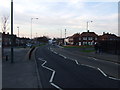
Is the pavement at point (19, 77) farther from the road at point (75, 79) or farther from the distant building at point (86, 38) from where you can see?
the distant building at point (86, 38)

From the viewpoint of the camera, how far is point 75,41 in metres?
111

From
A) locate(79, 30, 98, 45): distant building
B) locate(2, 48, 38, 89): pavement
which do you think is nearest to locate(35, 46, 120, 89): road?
locate(2, 48, 38, 89): pavement

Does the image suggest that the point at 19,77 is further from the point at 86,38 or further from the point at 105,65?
the point at 86,38

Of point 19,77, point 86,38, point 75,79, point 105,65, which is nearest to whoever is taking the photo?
point 75,79

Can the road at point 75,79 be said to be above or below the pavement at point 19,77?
below

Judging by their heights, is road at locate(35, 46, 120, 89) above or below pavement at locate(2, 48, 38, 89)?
below

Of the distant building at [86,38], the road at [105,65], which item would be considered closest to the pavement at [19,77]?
the road at [105,65]

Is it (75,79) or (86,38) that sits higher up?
(86,38)

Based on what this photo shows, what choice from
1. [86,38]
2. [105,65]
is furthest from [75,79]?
[86,38]

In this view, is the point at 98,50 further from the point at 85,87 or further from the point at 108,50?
the point at 85,87

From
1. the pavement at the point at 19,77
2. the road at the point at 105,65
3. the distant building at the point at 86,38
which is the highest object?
the distant building at the point at 86,38

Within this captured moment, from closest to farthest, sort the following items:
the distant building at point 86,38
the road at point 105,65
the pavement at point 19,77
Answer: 1. the pavement at point 19,77
2. the road at point 105,65
3. the distant building at point 86,38

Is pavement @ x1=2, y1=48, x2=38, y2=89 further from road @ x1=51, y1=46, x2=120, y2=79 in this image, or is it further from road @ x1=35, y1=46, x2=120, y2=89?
road @ x1=51, y1=46, x2=120, y2=79

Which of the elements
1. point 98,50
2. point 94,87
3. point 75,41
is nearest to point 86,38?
point 75,41
